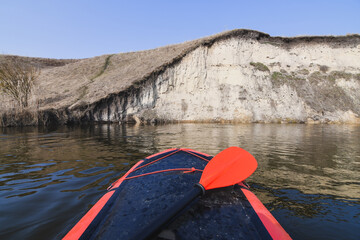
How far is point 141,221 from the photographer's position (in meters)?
1.42

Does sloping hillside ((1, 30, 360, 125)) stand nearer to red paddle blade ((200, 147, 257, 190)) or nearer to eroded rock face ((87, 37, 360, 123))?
eroded rock face ((87, 37, 360, 123))

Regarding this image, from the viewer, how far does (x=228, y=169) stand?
6.57 feet

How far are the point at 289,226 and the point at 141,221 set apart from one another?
1610mm

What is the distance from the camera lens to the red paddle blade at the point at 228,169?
6.06ft

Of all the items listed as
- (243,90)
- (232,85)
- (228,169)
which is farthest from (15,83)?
(243,90)

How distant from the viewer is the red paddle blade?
185cm

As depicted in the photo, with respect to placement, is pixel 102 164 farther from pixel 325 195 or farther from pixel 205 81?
pixel 205 81

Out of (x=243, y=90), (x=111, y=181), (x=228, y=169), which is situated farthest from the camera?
(x=243, y=90)

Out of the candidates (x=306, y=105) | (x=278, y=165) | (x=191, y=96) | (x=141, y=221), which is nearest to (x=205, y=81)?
(x=191, y=96)

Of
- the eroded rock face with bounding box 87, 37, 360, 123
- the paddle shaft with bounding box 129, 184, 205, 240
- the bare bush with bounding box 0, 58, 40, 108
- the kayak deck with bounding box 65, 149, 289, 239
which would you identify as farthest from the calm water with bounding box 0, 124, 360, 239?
the eroded rock face with bounding box 87, 37, 360, 123

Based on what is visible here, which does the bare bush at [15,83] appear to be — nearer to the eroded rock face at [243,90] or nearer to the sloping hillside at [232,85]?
the sloping hillside at [232,85]

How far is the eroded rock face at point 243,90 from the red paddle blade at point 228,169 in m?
16.0

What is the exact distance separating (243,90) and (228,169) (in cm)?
1909

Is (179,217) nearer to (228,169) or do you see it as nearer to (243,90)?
(228,169)
